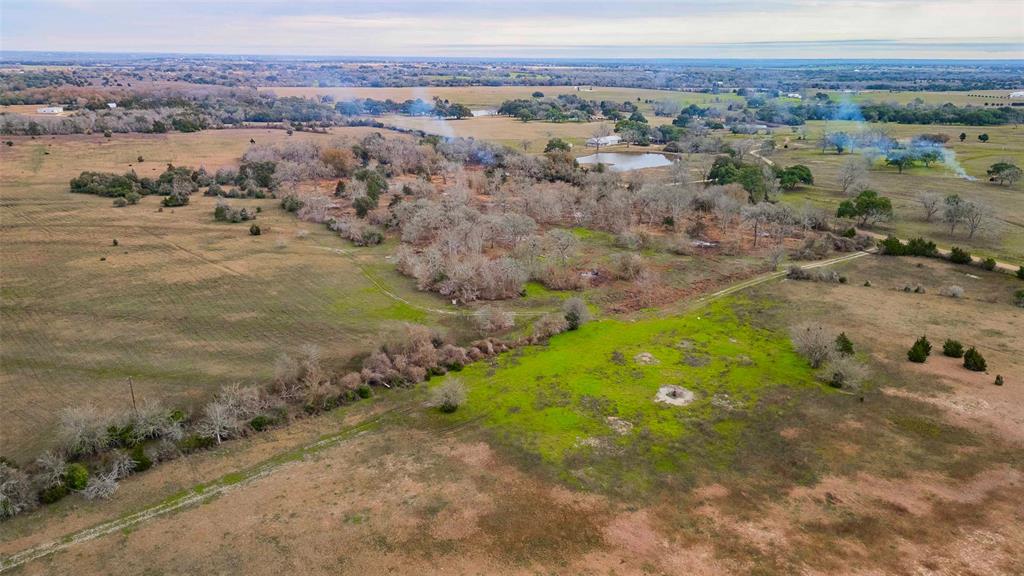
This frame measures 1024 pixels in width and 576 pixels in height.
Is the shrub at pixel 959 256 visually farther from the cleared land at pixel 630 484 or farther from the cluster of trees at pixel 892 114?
the cluster of trees at pixel 892 114

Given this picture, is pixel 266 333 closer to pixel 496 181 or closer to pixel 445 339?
pixel 445 339

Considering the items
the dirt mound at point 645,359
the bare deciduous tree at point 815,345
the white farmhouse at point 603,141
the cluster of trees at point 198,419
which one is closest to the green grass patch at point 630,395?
the dirt mound at point 645,359

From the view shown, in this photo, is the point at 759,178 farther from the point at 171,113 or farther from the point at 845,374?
the point at 171,113

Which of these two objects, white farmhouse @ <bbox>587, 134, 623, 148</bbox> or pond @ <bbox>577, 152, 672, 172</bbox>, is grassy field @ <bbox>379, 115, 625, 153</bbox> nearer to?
white farmhouse @ <bbox>587, 134, 623, 148</bbox>

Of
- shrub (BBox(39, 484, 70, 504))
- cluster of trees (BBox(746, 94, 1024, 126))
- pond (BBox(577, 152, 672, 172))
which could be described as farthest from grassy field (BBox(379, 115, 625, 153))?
shrub (BBox(39, 484, 70, 504))

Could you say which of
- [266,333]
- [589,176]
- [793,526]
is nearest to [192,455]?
[266,333]

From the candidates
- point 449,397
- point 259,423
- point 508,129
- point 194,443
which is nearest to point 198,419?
point 194,443
